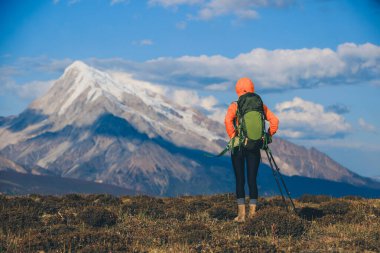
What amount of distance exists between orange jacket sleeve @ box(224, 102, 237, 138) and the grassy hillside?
2.29 m

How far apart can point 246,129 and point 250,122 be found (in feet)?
0.73

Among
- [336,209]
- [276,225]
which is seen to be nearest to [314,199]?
[336,209]

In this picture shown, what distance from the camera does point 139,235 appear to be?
13961 mm

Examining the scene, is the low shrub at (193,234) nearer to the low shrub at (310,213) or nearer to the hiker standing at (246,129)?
the hiker standing at (246,129)

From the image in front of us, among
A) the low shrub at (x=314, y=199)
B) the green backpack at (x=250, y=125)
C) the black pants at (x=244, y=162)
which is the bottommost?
the low shrub at (x=314, y=199)

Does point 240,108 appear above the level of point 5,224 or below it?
above

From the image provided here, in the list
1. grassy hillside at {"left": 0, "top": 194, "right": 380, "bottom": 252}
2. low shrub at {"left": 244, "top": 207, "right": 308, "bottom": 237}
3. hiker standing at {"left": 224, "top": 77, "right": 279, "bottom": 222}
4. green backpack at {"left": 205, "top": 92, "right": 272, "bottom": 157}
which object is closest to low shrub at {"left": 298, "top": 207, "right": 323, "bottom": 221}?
grassy hillside at {"left": 0, "top": 194, "right": 380, "bottom": 252}

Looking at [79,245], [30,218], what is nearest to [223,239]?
[79,245]

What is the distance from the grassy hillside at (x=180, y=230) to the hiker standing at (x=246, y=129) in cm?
101

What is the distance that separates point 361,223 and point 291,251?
5014 mm

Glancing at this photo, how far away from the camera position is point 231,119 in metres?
15.5

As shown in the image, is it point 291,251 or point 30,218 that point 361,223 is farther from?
point 30,218

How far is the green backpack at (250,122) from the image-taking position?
1531 cm

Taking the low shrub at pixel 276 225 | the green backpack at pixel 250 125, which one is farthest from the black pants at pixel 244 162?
the low shrub at pixel 276 225
